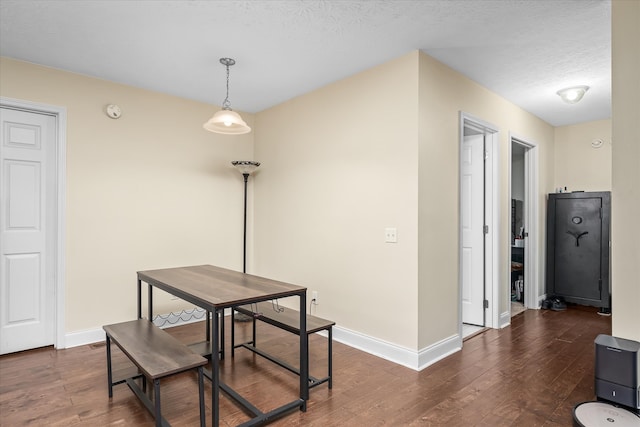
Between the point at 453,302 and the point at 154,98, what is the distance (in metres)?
3.66

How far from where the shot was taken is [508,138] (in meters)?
Result: 4.09

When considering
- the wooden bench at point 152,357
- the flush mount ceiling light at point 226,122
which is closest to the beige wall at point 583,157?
the flush mount ceiling light at point 226,122

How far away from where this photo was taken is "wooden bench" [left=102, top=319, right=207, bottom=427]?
1846 mm

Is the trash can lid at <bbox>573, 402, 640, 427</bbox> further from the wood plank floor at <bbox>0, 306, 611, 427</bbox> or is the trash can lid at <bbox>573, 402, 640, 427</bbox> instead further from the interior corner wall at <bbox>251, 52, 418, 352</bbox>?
the interior corner wall at <bbox>251, 52, 418, 352</bbox>

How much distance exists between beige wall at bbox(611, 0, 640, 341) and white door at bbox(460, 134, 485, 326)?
1.82 metres

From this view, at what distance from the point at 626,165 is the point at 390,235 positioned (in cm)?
160

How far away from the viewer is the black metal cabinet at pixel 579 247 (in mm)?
4523

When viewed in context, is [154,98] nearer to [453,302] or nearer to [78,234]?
[78,234]

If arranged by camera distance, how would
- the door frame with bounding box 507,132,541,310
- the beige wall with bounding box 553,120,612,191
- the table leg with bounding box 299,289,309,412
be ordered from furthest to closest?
the beige wall with bounding box 553,120,612,191 → the door frame with bounding box 507,132,541,310 → the table leg with bounding box 299,289,309,412

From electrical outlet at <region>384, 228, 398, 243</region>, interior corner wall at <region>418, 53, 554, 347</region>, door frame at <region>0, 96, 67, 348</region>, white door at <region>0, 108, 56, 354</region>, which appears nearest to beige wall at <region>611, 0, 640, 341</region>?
interior corner wall at <region>418, 53, 554, 347</region>

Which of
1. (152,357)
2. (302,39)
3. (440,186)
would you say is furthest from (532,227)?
(152,357)

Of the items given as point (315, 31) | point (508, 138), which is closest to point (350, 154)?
point (315, 31)

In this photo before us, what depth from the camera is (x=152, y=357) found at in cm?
198

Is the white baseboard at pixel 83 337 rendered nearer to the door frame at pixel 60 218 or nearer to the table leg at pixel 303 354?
the door frame at pixel 60 218
